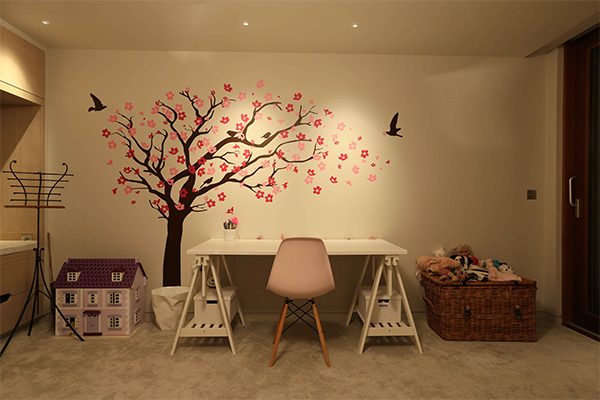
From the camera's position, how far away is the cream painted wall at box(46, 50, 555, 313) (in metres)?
3.19

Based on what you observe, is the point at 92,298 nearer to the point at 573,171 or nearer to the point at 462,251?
the point at 462,251

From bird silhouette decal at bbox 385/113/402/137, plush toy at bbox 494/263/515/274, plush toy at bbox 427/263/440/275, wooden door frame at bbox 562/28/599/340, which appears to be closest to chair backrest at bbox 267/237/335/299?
plush toy at bbox 427/263/440/275

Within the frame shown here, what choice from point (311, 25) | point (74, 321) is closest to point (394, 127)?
point (311, 25)

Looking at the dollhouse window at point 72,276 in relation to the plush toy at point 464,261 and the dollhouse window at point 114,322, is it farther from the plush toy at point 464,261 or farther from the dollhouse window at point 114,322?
the plush toy at point 464,261

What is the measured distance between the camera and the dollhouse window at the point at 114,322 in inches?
109

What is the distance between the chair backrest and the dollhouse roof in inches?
51.9

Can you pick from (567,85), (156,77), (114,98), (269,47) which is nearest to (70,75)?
(114,98)

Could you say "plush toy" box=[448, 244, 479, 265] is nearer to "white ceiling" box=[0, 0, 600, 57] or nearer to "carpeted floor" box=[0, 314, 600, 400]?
"carpeted floor" box=[0, 314, 600, 400]

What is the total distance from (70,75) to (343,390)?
3462 mm

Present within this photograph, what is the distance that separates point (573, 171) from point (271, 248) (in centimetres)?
268

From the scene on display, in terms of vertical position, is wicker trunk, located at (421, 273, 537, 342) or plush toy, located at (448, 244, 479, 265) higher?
plush toy, located at (448, 244, 479, 265)

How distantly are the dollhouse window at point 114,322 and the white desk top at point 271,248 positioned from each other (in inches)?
34.2

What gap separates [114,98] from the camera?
10.5 feet

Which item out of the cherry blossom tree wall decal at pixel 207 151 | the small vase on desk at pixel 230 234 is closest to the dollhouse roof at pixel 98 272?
the cherry blossom tree wall decal at pixel 207 151
